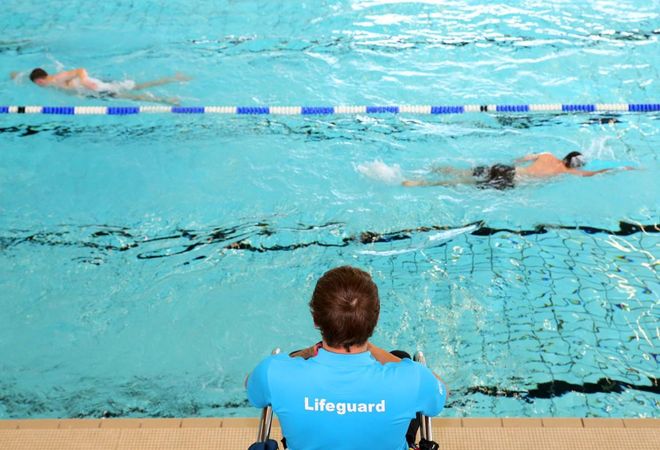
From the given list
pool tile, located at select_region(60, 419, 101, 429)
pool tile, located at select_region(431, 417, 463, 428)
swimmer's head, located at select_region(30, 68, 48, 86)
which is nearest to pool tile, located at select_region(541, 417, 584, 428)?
pool tile, located at select_region(431, 417, 463, 428)

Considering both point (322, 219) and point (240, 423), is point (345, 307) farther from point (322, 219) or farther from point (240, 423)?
point (322, 219)

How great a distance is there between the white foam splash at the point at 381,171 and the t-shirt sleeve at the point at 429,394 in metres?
2.96

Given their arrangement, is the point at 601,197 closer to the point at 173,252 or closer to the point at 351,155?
the point at 351,155

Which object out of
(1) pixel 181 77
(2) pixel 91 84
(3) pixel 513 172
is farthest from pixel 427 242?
(2) pixel 91 84

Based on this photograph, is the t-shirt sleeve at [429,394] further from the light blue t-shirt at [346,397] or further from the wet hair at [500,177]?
the wet hair at [500,177]

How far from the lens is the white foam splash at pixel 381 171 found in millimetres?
4844

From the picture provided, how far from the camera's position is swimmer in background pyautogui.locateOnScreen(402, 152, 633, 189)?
476cm

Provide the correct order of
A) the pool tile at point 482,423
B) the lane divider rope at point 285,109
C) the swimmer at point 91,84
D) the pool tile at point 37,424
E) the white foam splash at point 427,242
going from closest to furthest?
the pool tile at point 482,423
the pool tile at point 37,424
the white foam splash at point 427,242
the lane divider rope at point 285,109
the swimmer at point 91,84

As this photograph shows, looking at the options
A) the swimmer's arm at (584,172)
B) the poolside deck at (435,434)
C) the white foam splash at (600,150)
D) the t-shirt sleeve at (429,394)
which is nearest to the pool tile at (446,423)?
the poolside deck at (435,434)

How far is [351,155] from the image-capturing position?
5102 millimetres

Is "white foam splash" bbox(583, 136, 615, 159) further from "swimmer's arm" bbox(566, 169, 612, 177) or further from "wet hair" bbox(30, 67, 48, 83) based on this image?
"wet hair" bbox(30, 67, 48, 83)

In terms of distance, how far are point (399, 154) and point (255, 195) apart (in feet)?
3.57

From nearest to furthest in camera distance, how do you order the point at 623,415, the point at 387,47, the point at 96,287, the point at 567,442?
the point at 567,442
the point at 623,415
the point at 96,287
the point at 387,47

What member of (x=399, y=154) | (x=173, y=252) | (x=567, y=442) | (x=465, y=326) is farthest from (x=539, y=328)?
(x=173, y=252)
